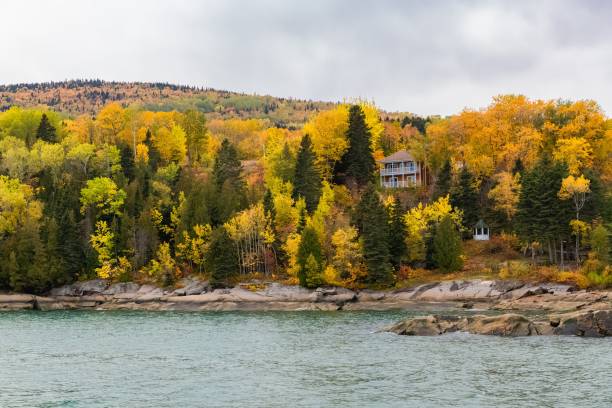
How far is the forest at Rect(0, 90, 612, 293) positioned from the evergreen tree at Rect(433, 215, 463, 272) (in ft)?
0.58

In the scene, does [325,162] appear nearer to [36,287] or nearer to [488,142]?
[488,142]

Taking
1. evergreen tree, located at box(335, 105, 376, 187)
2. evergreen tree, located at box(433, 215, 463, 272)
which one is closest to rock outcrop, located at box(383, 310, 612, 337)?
evergreen tree, located at box(433, 215, 463, 272)

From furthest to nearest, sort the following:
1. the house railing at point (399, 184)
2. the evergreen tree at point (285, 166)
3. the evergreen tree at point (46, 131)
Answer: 1. the evergreen tree at point (46, 131)
2. the house railing at point (399, 184)
3. the evergreen tree at point (285, 166)

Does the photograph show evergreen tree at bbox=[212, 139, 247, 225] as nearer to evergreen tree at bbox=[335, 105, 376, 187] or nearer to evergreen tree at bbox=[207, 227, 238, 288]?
evergreen tree at bbox=[207, 227, 238, 288]

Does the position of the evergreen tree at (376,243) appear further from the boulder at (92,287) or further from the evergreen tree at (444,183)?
the boulder at (92,287)

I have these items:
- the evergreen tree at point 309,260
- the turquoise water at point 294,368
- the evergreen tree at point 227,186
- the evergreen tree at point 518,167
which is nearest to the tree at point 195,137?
the evergreen tree at point 227,186

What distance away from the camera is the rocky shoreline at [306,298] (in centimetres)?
7281

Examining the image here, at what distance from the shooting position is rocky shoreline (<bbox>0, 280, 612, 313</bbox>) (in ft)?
239

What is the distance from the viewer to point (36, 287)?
3625 inches

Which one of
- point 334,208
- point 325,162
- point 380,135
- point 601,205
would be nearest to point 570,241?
point 601,205

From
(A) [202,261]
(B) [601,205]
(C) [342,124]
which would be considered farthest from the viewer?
(C) [342,124]

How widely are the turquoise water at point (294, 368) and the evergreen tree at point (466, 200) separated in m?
41.2

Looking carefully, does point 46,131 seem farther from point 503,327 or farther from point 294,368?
point 294,368

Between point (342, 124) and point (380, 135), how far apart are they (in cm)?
1604
